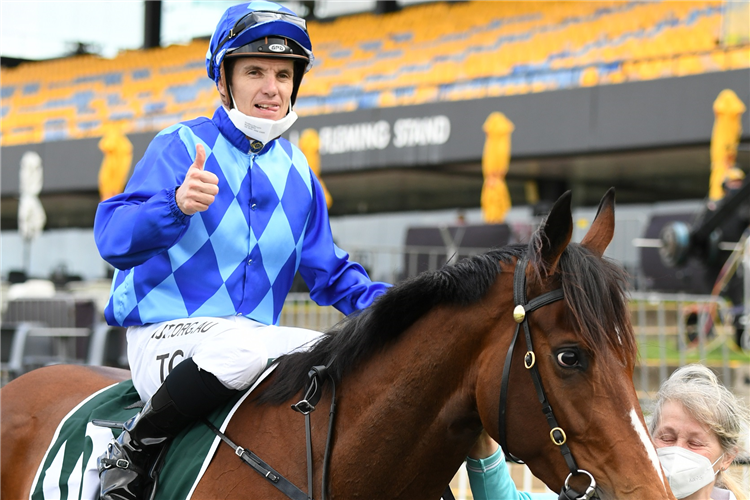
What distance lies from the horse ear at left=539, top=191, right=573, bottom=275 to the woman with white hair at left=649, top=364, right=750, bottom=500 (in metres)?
0.71

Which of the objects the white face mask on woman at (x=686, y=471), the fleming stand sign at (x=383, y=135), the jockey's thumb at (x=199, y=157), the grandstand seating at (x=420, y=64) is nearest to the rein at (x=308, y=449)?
the jockey's thumb at (x=199, y=157)

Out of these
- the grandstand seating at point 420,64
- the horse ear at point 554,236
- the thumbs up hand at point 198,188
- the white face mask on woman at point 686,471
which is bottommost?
the white face mask on woman at point 686,471

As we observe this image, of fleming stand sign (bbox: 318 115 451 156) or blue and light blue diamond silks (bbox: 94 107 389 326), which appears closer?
blue and light blue diamond silks (bbox: 94 107 389 326)

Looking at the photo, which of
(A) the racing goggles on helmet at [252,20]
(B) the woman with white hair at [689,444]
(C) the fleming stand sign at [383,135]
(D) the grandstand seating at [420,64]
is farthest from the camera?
(C) the fleming stand sign at [383,135]

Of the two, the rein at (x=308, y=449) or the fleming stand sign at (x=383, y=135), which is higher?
the fleming stand sign at (x=383, y=135)

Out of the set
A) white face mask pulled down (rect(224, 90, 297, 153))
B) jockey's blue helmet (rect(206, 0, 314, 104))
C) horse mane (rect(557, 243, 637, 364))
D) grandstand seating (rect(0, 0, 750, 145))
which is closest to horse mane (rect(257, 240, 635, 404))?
horse mane (rect(557, 243, 637, 364))

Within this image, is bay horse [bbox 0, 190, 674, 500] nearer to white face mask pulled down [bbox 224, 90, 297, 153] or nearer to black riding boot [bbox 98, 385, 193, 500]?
black riding boot [bbox 98, 385, 193, 500]

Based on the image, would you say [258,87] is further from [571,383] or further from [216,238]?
[571,383]

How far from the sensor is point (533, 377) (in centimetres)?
152

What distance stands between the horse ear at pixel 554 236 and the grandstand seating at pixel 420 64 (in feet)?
32.4

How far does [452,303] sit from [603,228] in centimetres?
35

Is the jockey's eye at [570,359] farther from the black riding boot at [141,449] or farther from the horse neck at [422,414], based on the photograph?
the black riding boot at [141,449]

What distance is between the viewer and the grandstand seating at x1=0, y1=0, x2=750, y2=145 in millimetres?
12312

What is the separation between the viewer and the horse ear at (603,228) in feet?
5.60
